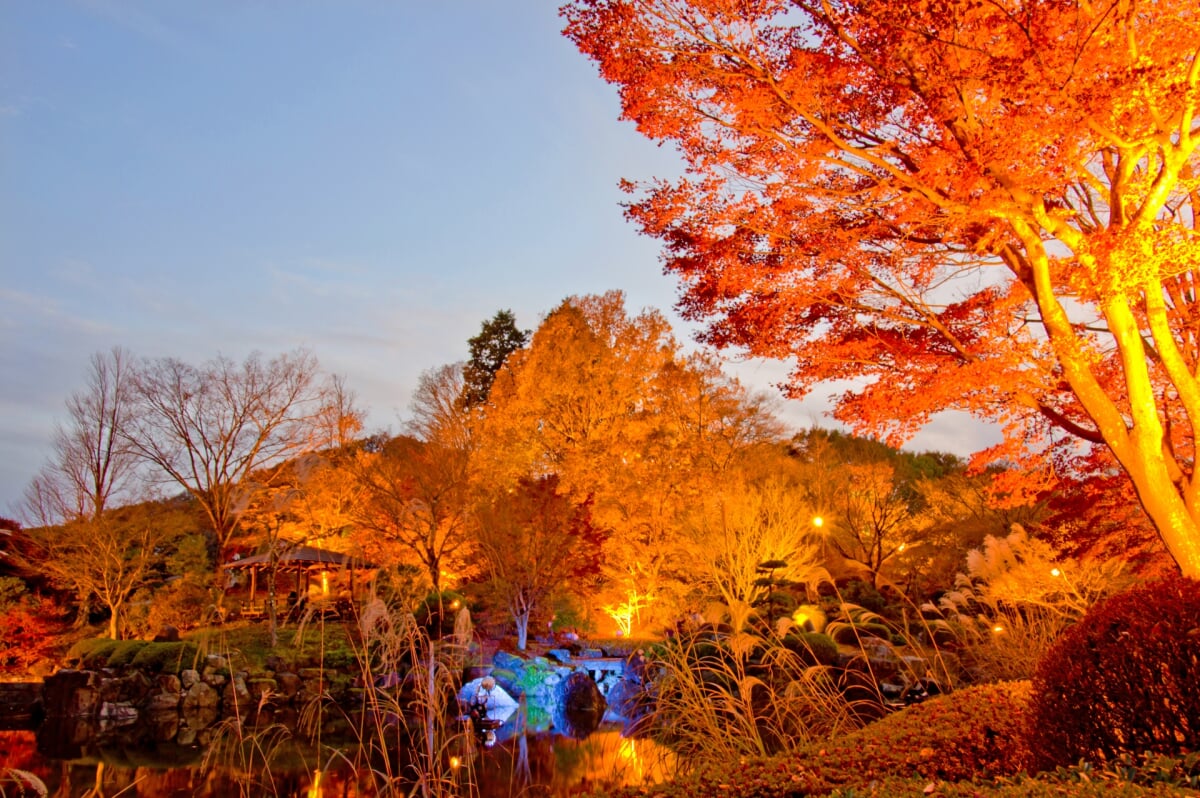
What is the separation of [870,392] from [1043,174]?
2252mm

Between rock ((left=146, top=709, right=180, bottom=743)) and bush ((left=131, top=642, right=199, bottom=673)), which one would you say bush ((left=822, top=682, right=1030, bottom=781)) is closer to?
rock ((left=146, top=709, right=180, bottom=743))

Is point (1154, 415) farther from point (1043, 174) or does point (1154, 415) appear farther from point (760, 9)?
point (760, 9)

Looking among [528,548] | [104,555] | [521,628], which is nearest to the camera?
[104,555]

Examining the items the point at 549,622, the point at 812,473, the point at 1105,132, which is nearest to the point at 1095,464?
the point at 1105,132

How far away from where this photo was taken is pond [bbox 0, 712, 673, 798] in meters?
7.79

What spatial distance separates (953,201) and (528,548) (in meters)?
13.6

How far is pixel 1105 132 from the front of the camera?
5129mm

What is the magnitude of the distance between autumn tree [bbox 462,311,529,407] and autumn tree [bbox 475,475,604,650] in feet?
52.4

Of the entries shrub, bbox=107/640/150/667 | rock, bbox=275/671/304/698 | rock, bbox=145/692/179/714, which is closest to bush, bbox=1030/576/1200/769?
rock, bbox=275/671/304/698

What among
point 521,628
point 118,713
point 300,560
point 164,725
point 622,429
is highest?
point 622,429

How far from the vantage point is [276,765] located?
30.1ft

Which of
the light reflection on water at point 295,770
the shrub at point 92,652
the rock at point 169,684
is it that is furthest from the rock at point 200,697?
the light reflection on water at point 295,770

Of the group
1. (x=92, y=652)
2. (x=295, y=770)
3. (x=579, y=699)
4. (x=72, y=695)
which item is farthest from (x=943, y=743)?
(x=92, y=652)

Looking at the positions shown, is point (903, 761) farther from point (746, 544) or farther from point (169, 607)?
point (169, 607)
